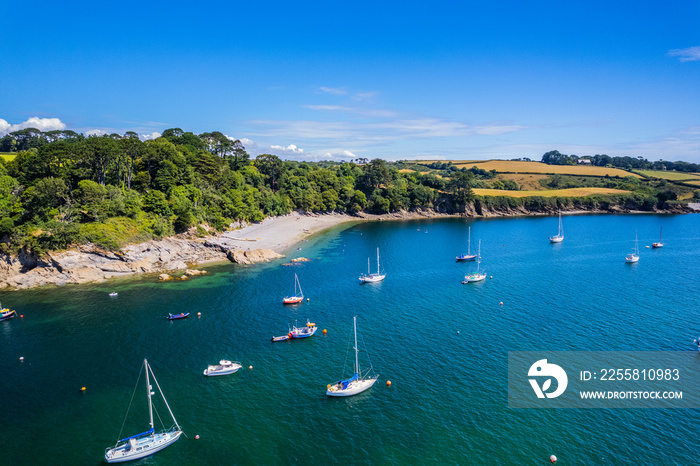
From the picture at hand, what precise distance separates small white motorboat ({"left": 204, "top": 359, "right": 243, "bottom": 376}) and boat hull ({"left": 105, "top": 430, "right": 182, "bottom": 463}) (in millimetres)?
9277

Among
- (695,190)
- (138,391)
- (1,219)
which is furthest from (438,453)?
(695,190)

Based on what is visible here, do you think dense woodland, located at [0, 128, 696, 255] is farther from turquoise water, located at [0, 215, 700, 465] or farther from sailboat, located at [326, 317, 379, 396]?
sailboat, located at [326, 317, 379, 396]

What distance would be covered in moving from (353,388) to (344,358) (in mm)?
7316

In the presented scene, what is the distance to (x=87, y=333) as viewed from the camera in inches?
2024

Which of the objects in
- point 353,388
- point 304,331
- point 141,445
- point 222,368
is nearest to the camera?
point 141,445

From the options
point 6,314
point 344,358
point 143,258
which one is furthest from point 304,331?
point 143,258

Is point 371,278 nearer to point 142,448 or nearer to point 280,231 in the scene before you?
point 142,448

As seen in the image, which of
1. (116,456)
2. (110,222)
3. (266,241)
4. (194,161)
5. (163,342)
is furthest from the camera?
(194,161)

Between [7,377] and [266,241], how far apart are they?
2610 inches

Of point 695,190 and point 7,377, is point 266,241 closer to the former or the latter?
point 7,377

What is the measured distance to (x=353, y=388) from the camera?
37406mm

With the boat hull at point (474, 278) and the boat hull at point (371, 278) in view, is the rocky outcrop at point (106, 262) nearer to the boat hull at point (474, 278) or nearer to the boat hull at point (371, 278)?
the boat hull at point (371, 278)

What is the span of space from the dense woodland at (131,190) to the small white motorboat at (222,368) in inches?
1965

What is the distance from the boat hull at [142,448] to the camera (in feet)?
97.5
